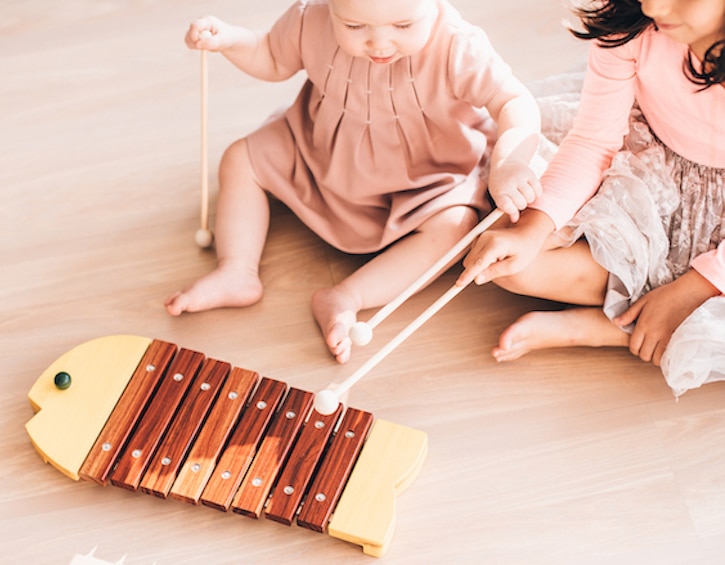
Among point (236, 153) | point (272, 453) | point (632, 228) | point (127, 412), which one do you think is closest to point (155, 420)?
point (127, 412)

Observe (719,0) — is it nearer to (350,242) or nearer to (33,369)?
(350,242)

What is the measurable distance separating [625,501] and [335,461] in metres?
0.34

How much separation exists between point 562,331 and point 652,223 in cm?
17

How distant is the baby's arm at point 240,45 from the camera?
1.32 m

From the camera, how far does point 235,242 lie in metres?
1.41

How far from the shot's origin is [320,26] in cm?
132

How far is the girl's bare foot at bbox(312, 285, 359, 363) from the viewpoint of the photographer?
1.32 metres

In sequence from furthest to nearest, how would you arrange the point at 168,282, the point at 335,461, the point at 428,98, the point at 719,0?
the point at 168,282, the point at 428,98, the point at 335,461, the point at 719,0

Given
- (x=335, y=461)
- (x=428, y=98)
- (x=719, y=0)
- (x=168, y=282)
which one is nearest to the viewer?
(x=719, y=0)

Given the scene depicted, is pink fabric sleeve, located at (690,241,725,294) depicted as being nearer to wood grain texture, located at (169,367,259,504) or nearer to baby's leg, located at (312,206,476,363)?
baby's leg, located at (312,206,476,363)

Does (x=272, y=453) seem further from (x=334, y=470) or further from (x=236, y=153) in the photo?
(x=236, y=153)

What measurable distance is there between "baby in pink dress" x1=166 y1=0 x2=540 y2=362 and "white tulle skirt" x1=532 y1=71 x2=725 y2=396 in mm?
112

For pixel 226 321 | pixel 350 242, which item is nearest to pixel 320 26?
pixel 350 242

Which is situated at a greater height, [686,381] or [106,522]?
[686,381]
